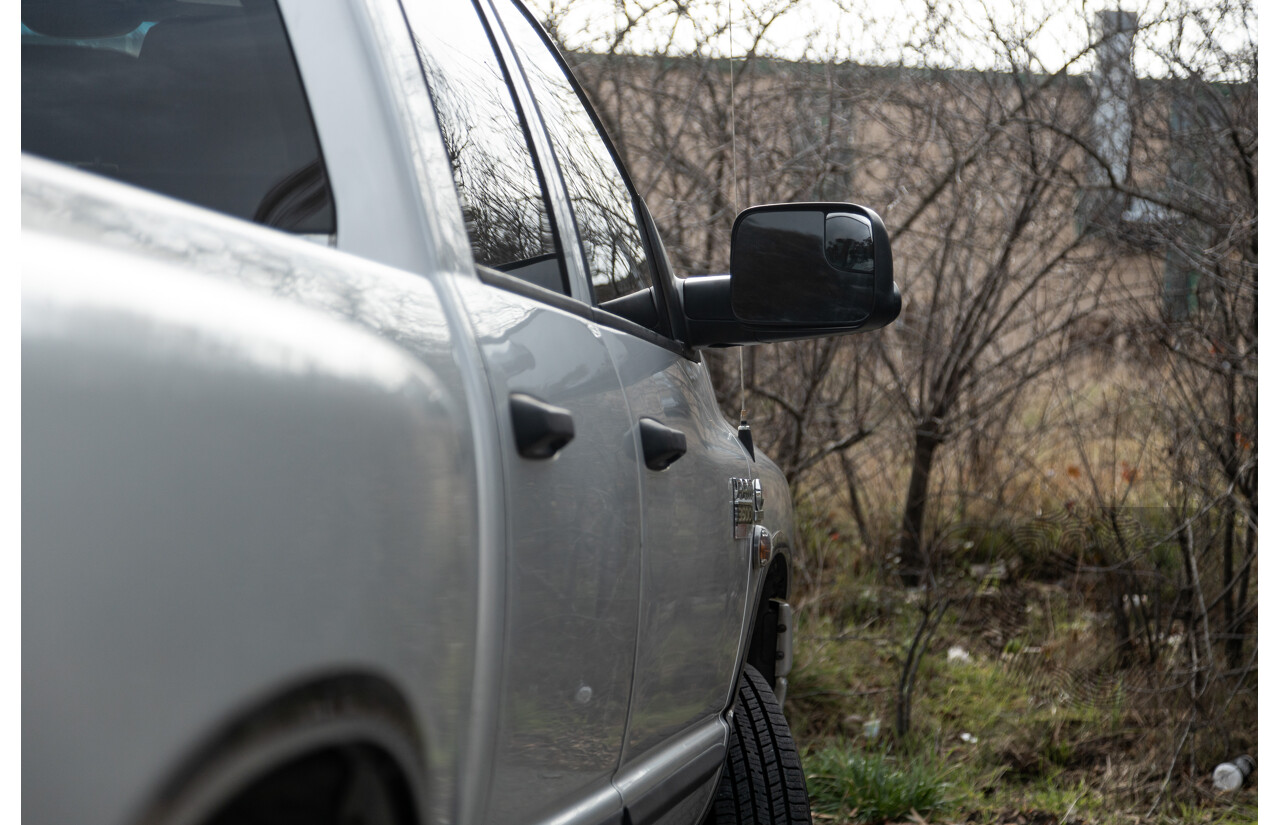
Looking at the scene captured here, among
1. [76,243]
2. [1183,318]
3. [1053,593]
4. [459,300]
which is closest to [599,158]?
[459,300]

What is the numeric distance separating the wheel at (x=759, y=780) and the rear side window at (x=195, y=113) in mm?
1702

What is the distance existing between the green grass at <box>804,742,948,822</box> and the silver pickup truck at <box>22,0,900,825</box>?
2.16 metres

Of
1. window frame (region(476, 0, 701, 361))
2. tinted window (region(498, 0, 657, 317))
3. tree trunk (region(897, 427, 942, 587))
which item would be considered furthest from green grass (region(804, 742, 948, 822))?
tinted window (region(498, 0, 657, 317))

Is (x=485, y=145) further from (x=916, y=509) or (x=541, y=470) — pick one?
(x=916, y=509)

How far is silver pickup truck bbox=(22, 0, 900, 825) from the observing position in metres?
0.80

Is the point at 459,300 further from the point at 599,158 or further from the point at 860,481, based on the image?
the point at 860,481

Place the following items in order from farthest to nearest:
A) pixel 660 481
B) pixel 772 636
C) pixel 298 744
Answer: pixel 772 636, pixel 660 481, pixel 298 744

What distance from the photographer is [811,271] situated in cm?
236

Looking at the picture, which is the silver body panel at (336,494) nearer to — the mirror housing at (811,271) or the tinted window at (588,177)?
the tinted window at (588,177)

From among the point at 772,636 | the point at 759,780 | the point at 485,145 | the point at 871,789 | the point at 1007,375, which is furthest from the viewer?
the point at 1007,375

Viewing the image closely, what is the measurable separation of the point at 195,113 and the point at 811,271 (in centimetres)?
135

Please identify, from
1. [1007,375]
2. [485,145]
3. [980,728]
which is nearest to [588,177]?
[485,145]

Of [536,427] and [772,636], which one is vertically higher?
[536,427]

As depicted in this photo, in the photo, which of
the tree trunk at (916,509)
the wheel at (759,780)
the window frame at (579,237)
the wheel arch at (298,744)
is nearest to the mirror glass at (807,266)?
the window frame at (579,237)
